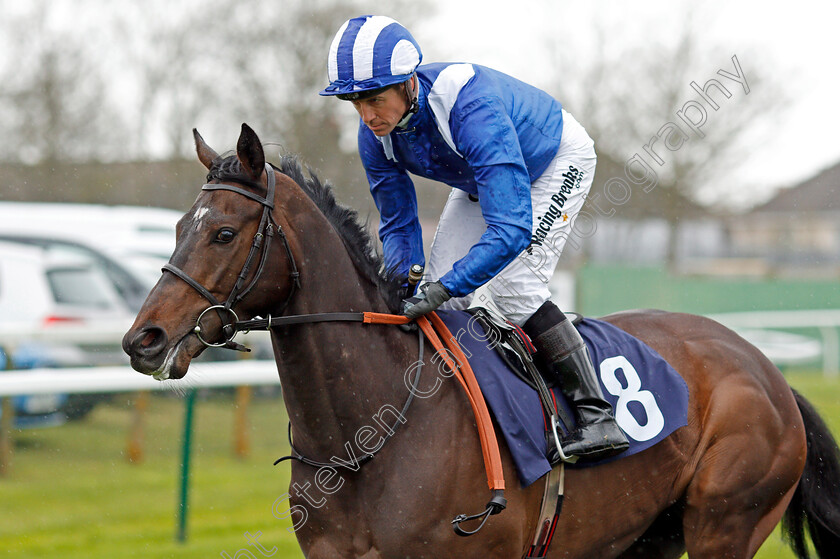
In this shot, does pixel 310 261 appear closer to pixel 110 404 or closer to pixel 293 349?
pixel 293 349

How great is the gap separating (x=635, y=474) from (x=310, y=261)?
4.32ft

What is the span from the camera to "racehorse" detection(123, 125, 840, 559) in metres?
2.10

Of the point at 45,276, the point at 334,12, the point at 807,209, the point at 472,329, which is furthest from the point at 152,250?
the point at 807,209

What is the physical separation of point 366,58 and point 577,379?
115 centimetres

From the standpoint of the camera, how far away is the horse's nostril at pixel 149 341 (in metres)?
1.97

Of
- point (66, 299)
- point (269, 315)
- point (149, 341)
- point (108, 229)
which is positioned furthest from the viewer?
point (108, 229)

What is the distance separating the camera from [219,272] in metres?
2.08

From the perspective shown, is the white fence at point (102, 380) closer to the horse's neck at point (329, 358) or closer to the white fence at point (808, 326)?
the horse's neck at point (329, 358)

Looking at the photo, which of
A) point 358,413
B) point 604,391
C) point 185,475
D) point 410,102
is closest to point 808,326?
point 185,475

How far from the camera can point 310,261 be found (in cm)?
227

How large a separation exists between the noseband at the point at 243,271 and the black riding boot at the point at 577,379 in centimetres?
85

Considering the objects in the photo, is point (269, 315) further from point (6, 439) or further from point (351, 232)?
point (6, 439)

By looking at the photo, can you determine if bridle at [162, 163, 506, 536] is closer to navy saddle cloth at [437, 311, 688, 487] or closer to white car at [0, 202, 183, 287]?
navy saddle cloth at [437, 311, 688, 487]

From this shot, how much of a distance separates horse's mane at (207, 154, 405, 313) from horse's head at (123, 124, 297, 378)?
18 centimetres
